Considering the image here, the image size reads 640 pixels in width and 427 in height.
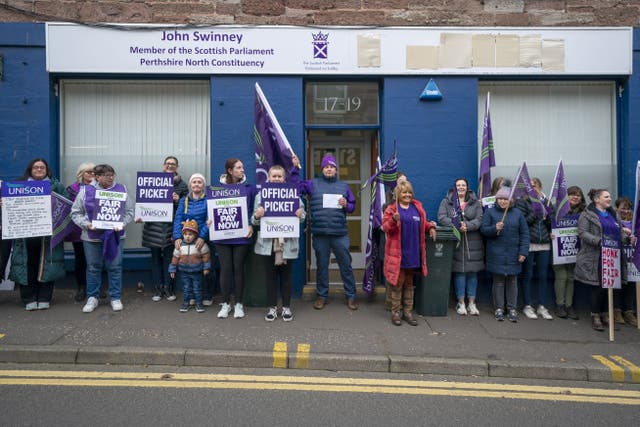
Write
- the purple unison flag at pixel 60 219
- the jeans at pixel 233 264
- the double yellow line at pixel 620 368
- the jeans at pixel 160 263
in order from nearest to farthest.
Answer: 1. the double yellow line at pixel 620 368
2. the jeans at pixel 233 264
3. the purple unison flag at pixel 60 219
4. the jeans at pixel 160 263

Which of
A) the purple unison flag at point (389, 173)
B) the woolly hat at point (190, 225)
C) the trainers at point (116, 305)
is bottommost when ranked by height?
the trainers at point (116, 305)

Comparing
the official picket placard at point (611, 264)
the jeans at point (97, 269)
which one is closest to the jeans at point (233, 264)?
the jeans at point (97, 269)

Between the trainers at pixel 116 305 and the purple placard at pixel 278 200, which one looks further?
the trainers at pixel 116 305

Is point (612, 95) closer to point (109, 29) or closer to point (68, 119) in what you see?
point (109, 29)

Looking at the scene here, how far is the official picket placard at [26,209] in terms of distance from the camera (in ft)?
21.1

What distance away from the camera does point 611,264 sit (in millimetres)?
6281

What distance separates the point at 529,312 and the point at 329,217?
3281 mm

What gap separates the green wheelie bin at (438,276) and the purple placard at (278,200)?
206cm

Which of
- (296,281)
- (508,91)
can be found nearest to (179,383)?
(296,281)

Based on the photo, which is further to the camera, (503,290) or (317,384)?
(503,290)

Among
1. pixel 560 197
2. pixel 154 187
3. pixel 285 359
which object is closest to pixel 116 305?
pixel 154 187

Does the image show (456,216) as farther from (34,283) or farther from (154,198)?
(34,283)

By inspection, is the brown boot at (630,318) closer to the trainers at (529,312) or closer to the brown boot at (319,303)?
the trainers at (529,312)

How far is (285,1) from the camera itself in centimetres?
781
